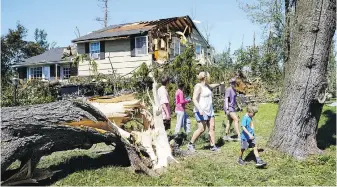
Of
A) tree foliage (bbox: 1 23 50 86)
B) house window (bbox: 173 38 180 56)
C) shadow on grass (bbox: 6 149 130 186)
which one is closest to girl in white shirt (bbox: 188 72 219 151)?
shadow on grass (bbox: 6 149 130 186)

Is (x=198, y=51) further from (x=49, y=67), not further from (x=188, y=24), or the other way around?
(x=49, y=67)

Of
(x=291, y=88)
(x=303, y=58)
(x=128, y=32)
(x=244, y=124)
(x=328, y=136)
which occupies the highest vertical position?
(x=128, y=32)

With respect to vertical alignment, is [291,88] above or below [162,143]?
above

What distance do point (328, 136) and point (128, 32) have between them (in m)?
16.6

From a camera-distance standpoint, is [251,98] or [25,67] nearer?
[251,98]

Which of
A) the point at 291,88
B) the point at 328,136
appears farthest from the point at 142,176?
the point at 328,136

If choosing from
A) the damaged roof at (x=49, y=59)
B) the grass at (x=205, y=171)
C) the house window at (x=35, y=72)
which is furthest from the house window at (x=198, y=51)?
the grass at (x=205, y=171)

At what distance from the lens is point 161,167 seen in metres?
6.38

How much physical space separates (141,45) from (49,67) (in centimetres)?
A: 1431

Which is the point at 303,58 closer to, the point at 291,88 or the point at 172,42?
the point at 291,88

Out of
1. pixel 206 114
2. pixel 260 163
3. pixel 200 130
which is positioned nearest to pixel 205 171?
pixel 260 163

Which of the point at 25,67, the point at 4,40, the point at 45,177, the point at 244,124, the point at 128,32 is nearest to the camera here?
the point at 45,177

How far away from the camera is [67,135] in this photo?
6152mm

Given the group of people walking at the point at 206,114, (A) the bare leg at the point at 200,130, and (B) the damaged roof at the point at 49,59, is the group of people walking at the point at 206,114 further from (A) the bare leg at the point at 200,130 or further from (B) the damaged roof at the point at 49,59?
(B) the damaged roof at the point at 49,59
